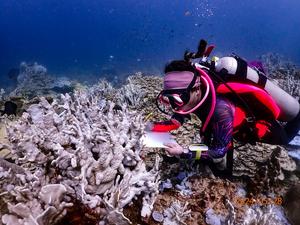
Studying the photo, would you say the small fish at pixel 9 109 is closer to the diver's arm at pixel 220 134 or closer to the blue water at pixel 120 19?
the diver's arm at pixel 220 134

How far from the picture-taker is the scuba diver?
9.81 ft

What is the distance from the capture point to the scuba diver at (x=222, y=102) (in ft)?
9.81

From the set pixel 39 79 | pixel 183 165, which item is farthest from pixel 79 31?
pixel 183 165

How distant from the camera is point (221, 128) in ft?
9.83

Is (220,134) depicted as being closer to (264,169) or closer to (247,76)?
(247,76)

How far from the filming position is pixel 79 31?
116 metres

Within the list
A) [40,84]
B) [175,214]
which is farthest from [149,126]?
[40,84]

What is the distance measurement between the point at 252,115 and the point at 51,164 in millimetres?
2337

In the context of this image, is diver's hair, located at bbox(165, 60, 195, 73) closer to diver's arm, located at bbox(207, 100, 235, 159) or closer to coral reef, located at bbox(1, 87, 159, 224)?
diver's arm, located at bbox(207, 100, 235, 159)

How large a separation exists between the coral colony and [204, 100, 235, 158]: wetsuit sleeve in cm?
59

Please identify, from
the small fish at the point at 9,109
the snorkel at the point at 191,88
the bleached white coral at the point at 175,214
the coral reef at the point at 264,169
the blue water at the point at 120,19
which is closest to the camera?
the bleached white coral at the point at 175,214

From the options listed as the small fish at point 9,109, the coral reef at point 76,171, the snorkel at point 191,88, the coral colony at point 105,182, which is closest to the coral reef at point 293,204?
the coral colony at point 105,182
